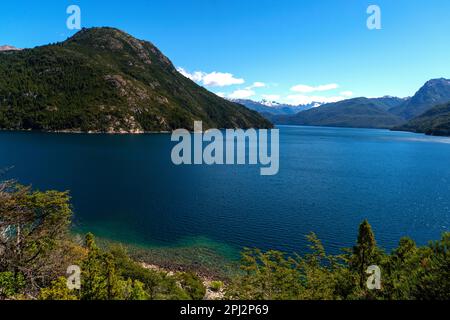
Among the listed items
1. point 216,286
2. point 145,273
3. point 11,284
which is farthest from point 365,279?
point 11,284

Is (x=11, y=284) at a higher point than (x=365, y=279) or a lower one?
higher

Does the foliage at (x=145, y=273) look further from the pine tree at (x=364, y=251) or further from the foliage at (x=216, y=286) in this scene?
the foliage at (x=216, y=286)

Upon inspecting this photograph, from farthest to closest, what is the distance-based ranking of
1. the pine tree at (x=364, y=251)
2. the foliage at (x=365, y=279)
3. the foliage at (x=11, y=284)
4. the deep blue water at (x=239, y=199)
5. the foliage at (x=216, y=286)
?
the deep blue water at (x=239, y=199)
the foliage at (x=216, y=286)
the pine tree at (x=364, y=251)
the foliage at (x=11, y=284)
the foliage at (x=365, y=279)

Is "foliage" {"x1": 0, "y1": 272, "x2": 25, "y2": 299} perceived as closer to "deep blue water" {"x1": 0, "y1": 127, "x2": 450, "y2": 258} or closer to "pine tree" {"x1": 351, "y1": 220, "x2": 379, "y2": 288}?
"deep blue water" {"x1": 0, "y1": 127, "x2": 450, "y2": 258}

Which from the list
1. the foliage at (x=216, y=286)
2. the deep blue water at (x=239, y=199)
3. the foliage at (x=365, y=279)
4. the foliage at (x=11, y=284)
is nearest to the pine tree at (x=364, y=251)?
Answer: the foliage at (x=365, y=279)

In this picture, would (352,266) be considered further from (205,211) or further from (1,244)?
(205,211)

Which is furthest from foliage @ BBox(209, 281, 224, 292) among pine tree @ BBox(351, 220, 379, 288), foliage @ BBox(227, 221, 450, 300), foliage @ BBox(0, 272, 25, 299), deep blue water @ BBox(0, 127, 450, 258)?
foliage @ BBox(0, 272, 25, 299)

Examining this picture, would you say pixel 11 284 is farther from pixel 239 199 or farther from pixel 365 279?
pixel 239 199
